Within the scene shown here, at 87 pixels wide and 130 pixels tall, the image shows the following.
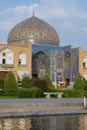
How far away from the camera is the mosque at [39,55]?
4578cm

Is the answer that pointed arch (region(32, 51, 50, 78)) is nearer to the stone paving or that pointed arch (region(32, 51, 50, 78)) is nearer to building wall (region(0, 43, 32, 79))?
building wall (region(0, 43, 32, 79))

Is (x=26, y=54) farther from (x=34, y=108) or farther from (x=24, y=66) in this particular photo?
(x=34, y=108)

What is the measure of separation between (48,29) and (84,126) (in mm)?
40933

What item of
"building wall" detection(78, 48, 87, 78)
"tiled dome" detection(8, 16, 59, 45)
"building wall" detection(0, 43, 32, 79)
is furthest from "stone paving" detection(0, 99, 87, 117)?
"tiled dome" detection(8, 16, 59, 45)

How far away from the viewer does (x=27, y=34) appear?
170 ft

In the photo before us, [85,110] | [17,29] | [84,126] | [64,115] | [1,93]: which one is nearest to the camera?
[84,126]

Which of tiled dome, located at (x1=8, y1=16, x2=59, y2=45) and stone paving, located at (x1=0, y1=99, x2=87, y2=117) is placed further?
tiled dome, located at (x1=8, y1=16, x2=59, y2=45)

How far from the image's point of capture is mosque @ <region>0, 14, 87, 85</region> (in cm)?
4578

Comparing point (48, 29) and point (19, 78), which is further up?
point (48, 29)

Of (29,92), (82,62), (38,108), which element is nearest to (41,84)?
(29,92)

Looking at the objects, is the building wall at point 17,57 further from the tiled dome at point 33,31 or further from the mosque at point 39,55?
the tiled dome at point 33,31

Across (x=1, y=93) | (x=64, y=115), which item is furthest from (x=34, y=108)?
(x=1, y=93)

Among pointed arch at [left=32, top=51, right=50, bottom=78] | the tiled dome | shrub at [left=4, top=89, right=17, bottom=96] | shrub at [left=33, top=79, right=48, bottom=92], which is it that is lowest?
shrub at [left=4, top=89, right=17, bottom=96]

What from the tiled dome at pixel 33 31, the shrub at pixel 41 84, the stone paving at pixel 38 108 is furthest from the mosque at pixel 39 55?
the stone paving at pixel 38 108
